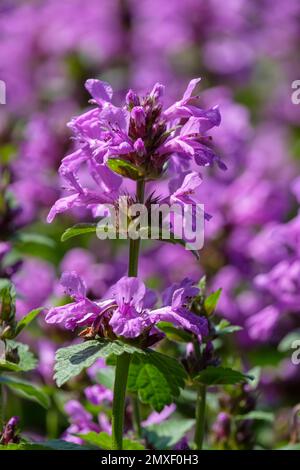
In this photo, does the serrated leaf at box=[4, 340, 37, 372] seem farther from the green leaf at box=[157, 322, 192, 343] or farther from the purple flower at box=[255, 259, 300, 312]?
the purple flower at box=[255, 259, 300, 312]

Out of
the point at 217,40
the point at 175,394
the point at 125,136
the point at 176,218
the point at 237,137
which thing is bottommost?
the point at 175,394

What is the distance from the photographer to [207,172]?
140 inches

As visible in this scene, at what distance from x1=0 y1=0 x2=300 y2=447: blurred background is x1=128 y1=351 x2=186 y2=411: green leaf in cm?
44

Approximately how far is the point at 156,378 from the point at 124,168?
37 cm

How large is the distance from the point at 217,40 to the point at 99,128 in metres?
3.37

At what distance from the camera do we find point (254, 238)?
10.5ft

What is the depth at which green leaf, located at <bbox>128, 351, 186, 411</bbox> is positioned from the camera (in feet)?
5.32

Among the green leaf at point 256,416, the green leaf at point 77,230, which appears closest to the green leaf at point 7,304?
the green leaf at point 77,230

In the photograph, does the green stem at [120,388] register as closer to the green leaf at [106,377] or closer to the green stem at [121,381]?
the green stem at [121,381]

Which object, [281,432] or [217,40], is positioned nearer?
[281,432]

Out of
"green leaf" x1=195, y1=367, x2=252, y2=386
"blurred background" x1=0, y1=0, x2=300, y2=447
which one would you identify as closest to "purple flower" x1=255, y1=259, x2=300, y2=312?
"blurred background" x1=0, y1=0, x2=300, y2=447

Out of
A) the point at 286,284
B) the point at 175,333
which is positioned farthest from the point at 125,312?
the point at 286,284
